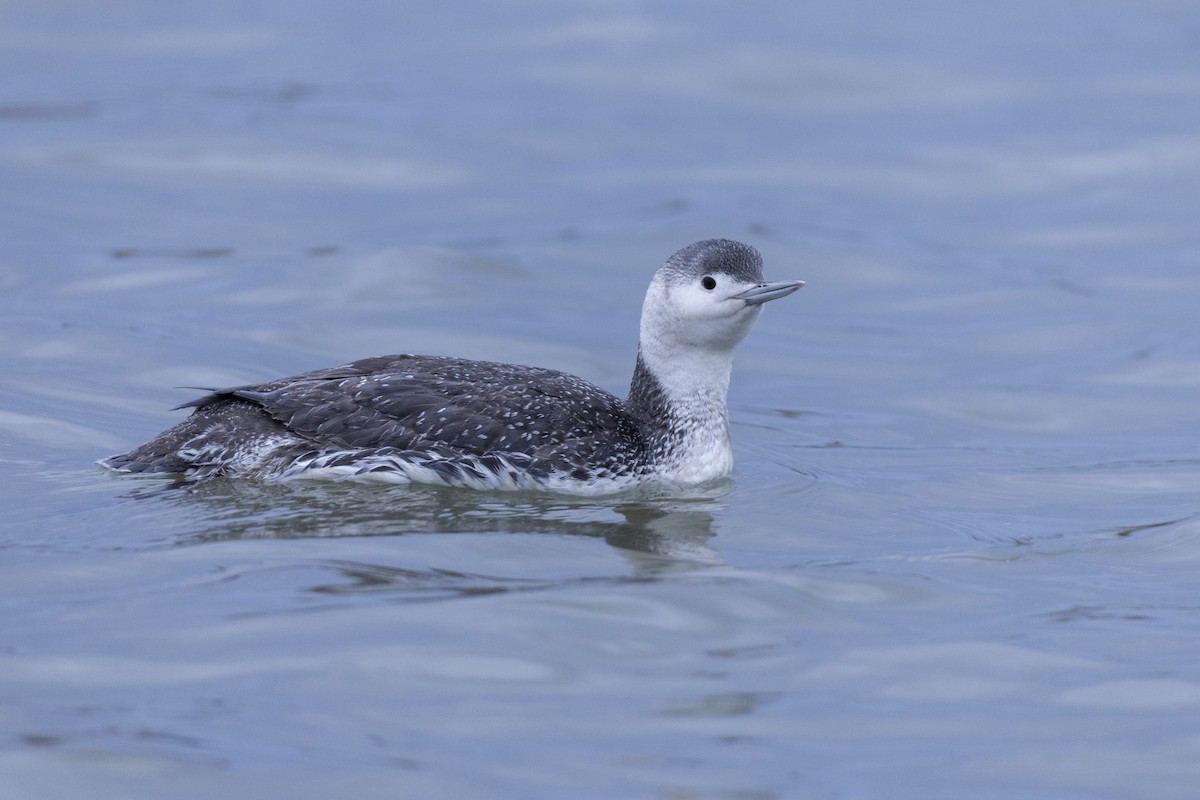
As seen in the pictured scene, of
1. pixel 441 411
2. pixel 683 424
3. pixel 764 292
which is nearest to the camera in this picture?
pixel 441 411

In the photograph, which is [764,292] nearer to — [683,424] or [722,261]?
[722,261]

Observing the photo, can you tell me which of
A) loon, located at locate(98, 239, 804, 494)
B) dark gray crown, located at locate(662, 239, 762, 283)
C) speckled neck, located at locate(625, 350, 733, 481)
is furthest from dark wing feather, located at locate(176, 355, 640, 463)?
dark gray crown, located at locate(662, 239, 762, 283)

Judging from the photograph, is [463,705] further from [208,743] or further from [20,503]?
[20,503]

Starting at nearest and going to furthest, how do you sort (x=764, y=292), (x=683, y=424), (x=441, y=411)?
1. (x=441, y=411)
2. (x=764, y=292)
3. (x=683, y=424)

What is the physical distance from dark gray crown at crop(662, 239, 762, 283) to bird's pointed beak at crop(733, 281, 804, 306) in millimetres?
63

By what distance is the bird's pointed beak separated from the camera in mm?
8531

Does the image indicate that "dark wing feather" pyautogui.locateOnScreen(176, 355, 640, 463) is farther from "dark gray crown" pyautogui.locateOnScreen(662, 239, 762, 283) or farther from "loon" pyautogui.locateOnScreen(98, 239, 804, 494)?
"dark gray crown" pyautogui.locateOnScreen(662, 239, 762, 283)

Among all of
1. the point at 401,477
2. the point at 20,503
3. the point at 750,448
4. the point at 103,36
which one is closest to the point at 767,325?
the point at 750,448

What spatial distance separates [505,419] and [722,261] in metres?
1.28

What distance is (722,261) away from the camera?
28.3 feet

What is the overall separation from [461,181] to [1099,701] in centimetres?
1115

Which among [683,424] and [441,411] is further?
[683,424]

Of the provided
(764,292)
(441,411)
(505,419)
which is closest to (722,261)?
(764,292)

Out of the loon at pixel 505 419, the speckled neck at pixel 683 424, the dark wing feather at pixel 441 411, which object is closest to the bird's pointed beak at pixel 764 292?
the loon at pixel 505 419
